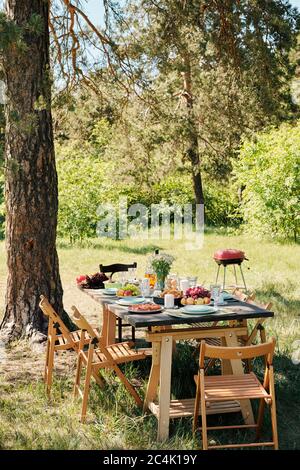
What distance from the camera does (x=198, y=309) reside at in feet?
15.3

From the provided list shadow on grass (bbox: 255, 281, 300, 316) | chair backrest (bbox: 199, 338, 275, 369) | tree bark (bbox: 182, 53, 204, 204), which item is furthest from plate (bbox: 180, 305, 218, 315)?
tree bark (bbox: 182, 53, 204, 204)

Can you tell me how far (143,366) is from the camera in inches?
234

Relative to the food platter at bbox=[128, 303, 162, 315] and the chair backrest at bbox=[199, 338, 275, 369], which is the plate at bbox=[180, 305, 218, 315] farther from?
the chair backrest at bbox=[199, 338, 275, 369]

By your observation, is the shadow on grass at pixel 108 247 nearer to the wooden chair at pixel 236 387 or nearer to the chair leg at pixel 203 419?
the wooden chair at pixel 236 387

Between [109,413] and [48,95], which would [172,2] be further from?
[109,413]

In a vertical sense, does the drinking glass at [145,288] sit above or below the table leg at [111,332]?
above

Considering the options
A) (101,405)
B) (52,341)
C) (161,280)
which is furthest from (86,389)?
(161,280)

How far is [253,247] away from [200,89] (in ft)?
17.2

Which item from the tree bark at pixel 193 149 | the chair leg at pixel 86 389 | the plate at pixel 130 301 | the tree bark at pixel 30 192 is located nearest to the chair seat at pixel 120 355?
the chair leg at pixel 86 389

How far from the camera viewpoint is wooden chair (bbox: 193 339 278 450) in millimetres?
3904

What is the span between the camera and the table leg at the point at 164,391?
4297mm

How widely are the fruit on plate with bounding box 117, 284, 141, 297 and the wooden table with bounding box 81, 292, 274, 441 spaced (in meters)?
0.60

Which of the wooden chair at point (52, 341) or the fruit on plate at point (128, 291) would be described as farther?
the fruit on plate at point (128, 291)
